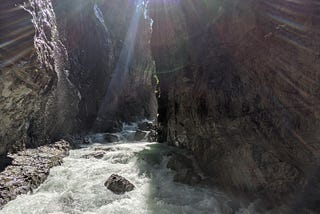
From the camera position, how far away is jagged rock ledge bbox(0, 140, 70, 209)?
846 centimetres

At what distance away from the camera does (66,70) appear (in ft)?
66.0

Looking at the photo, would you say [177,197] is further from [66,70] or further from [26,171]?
[66,70]

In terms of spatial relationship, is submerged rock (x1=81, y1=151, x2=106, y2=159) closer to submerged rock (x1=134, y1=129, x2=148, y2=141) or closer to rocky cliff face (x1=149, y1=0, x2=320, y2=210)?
rocky cliff face (x1=149, y1=0, x2=320, y2=210)

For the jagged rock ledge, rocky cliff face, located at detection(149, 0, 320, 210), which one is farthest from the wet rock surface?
the jagged rock ledge

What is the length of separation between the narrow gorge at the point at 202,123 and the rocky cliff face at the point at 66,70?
9cm

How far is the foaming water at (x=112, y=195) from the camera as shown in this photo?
772cm

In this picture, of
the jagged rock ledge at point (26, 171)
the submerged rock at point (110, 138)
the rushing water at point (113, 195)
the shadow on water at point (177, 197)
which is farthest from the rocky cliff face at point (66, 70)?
the shadow on water at point (177, 197)

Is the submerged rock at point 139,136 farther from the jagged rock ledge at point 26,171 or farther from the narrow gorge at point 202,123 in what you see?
the jagged rock ledge at point 26,171

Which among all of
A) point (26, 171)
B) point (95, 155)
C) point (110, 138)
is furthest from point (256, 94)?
point (110, 138)

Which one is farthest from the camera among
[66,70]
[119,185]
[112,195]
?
[66,70]

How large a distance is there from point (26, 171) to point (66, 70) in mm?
11677

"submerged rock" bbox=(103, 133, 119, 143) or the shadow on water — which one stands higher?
"submerged rock" bbox=(103, 133, 119, 143)

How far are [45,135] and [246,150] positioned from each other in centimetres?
1179

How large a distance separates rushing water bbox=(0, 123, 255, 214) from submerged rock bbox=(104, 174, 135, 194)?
6.1 inches
